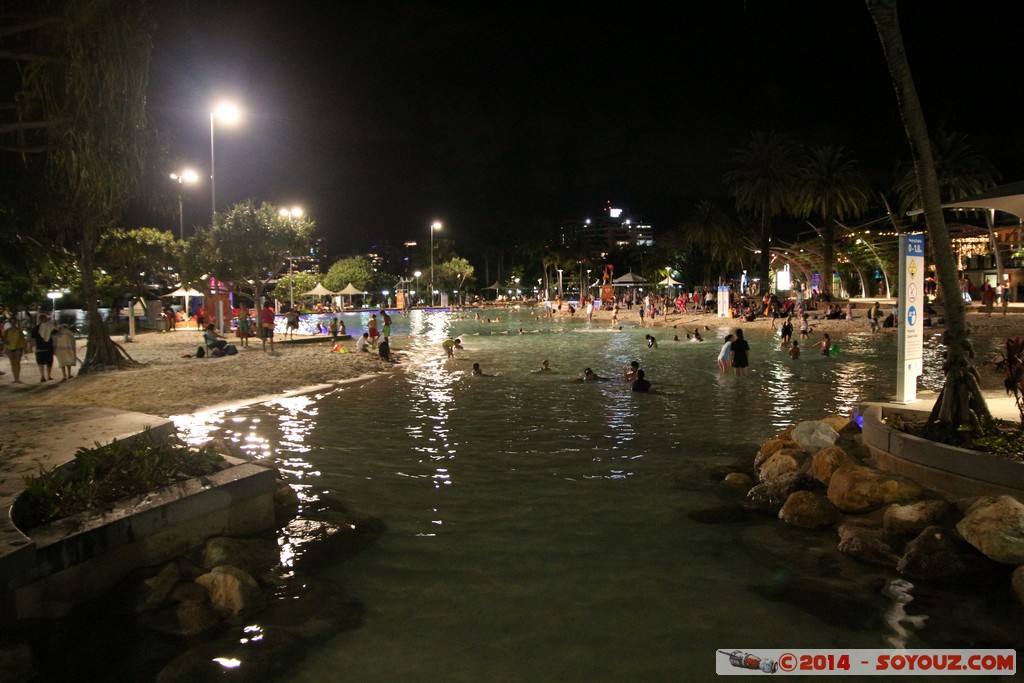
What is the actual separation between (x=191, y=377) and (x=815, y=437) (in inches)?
636

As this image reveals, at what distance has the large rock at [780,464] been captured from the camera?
9344 mm

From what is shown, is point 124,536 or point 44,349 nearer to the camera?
point 124,536

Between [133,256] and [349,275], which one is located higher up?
[349,275]

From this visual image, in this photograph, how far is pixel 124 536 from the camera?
6.07m

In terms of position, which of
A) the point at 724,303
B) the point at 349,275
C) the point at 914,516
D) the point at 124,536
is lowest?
the point at 914,516

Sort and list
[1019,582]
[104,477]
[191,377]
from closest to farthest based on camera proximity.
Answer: [1019,582], [104,477], [191,377]

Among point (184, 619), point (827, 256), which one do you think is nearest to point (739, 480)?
point (184, 619)

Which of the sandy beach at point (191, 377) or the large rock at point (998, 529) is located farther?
the sandy beach at point (191, 377)

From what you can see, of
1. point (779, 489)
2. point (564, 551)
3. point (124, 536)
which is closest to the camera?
point (124, 536)

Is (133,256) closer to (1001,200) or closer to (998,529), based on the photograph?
(1001,200)

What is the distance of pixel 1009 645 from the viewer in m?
5.28

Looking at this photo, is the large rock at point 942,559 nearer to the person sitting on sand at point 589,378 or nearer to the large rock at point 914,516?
the large rock at point 914,516

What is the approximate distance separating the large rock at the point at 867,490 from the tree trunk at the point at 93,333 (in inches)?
794

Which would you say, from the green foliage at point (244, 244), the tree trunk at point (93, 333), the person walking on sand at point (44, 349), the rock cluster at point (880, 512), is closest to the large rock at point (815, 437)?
the rock cluster at point (880, 512)
